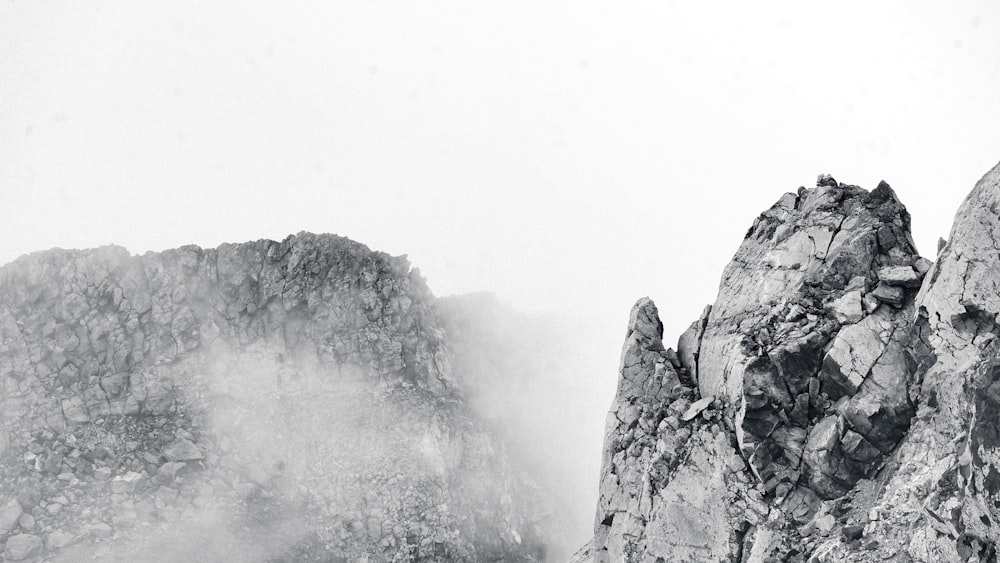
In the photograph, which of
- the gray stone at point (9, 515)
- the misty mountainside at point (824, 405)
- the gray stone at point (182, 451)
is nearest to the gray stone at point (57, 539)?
the gray stone at point (9, 515)

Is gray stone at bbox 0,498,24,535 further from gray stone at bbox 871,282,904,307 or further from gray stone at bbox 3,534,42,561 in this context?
gray stone at bbox 871,282,904,307

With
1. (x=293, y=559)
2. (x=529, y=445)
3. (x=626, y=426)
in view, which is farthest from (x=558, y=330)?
(x=626, y=426)

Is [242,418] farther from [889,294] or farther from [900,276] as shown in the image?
[900,276]

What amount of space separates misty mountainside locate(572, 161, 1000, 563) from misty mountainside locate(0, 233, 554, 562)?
91.8 ft

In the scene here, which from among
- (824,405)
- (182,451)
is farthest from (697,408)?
(182,451)

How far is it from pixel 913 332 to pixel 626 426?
8.59 m

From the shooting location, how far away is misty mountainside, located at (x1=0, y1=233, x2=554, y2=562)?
3872cm

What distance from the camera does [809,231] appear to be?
19.7 metres

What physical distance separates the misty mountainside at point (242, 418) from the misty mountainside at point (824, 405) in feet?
91.8

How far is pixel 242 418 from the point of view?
4456 cm

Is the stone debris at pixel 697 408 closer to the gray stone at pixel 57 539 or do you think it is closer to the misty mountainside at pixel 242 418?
the misty mountainside at pixel 242 418

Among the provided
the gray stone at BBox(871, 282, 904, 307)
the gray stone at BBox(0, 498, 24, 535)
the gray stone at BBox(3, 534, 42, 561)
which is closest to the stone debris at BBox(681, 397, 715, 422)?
the gray stone at BBox(871, 282, 904, 307)

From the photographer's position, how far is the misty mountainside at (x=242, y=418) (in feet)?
127

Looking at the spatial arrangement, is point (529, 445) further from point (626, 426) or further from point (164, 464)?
point (626, 426)
